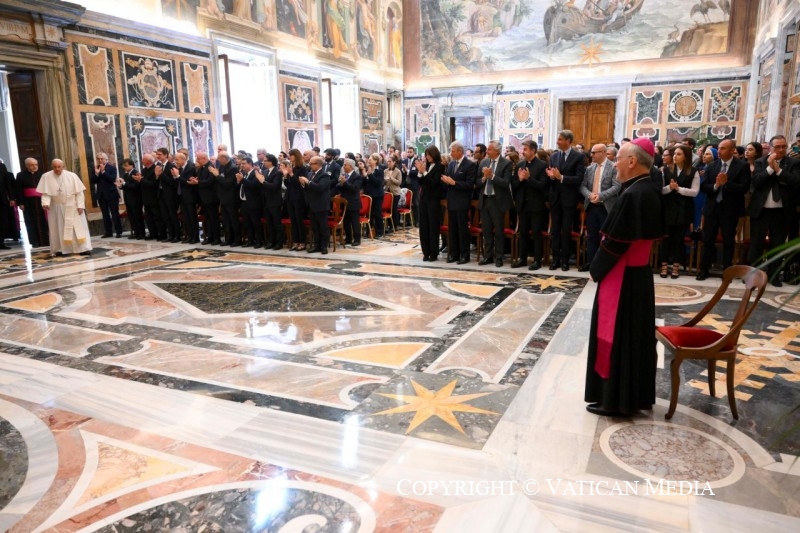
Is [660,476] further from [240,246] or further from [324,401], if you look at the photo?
[240,246]

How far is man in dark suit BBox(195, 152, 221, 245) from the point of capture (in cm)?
1019

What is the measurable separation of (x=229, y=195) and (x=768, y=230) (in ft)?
27.0

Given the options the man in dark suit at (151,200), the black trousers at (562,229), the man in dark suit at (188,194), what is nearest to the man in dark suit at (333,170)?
the man in dark suit at (188,194)

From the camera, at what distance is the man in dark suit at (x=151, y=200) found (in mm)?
10836

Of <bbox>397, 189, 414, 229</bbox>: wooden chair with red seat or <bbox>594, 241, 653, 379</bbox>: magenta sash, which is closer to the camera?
<bbox>594, 241, 653, 379</bbox>: magenta sash

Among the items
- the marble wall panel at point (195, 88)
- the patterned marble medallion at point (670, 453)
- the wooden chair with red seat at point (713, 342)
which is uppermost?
the marble wall panel at point (195, 88)

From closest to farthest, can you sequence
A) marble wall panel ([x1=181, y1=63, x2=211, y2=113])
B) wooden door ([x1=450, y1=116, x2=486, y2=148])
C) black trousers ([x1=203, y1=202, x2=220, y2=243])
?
black trousers ([x1=203, y1=202, x2=220, y2=243]) < marble wall panel ([x1=181, y1=63, x2=211, y2=113]) < wooden door ([x1=450, y1=116, x2=486, y2=148])

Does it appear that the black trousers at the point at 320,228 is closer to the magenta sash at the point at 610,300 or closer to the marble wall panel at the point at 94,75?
the marble wall panel at the point at 94,75

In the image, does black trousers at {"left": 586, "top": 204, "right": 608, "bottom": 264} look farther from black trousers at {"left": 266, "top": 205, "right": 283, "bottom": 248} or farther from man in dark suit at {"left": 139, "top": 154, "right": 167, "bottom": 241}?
man in dark suit at {"left": 139, "top": 154, "right": 167, "bottom": 241}

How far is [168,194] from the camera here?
1072 cm

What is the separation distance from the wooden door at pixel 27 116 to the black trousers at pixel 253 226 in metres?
4.08

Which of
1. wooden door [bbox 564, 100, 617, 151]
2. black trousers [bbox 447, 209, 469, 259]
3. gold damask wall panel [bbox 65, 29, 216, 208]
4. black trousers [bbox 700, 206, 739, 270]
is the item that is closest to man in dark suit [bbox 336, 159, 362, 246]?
black trousers [bbox 447, 209, 469, 259]

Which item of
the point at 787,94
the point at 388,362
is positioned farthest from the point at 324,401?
the point at 787,94

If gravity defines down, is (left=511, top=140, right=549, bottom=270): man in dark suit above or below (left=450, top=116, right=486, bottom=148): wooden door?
below
